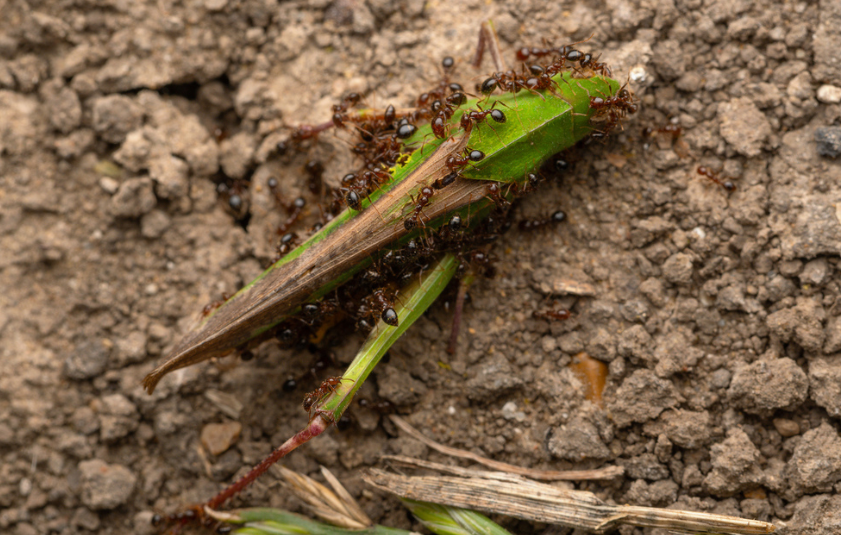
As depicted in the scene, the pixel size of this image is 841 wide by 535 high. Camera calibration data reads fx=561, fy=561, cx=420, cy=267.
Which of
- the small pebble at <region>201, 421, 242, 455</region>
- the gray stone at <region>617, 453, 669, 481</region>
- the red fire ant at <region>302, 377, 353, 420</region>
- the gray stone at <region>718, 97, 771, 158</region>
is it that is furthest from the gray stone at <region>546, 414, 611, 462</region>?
the small pebble at <region>201, 421, 242, 455</region>

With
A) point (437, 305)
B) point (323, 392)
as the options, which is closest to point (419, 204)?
point (437, 305)

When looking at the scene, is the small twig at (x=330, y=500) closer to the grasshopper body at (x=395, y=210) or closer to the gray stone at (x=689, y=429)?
the grasshopper body at (x=395, y=210)

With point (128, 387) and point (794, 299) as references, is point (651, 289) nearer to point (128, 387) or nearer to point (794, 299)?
point (794, 299)

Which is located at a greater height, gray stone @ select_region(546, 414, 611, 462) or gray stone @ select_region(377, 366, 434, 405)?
gray stone @ select_region(377, 366, 434, 405)

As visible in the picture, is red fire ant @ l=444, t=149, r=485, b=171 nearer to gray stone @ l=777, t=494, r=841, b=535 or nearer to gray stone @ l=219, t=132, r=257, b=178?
gray stone @ l=219, t=132, r=257, b=178

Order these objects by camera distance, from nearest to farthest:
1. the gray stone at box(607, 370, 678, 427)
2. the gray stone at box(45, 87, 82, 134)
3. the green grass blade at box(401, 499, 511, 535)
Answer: the green grass blade at box(401, 499, 511, 535) < the gray stone at box(607, 370, 678, 427) < the gray stone at box(45, 87, 82, 134)

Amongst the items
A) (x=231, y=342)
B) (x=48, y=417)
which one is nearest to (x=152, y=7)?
(x=231, y=342)
